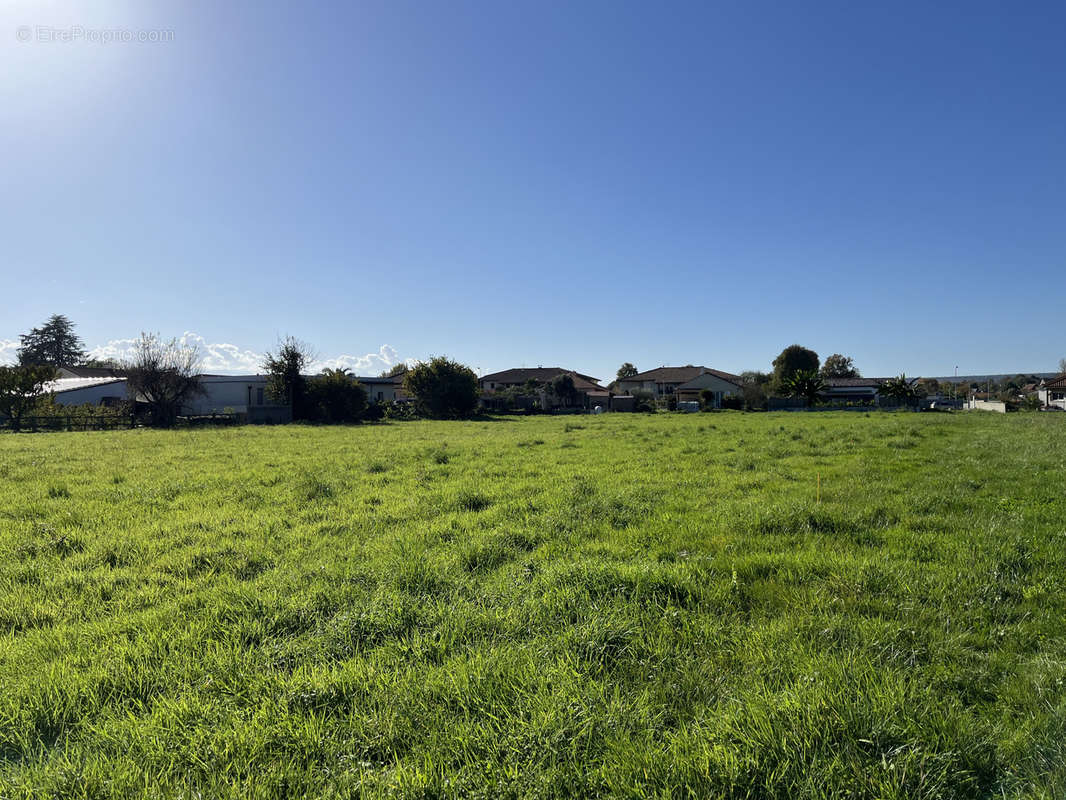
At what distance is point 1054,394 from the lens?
191 feet

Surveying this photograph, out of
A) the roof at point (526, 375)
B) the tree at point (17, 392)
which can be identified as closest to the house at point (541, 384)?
the roof at point (526, 375)

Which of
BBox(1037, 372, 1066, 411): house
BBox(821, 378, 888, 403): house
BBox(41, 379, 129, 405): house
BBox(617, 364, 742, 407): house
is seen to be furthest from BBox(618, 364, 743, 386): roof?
BBox(41, 379, 129, 405): house

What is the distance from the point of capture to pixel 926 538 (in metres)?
5.72

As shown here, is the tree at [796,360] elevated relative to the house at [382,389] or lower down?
elevated

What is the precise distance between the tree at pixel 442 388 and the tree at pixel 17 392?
24.3 metres

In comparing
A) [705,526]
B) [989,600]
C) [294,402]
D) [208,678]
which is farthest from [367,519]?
[294,402]

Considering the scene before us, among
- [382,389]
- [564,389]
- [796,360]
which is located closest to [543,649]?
[382,389]

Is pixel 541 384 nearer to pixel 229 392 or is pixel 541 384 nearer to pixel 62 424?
pixel 229 392

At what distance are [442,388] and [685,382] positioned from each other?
1612 inches

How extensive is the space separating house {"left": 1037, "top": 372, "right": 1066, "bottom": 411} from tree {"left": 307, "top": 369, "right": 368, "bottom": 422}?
68.1 metres

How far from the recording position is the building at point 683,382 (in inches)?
2633

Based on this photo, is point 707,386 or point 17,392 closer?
point 17,392

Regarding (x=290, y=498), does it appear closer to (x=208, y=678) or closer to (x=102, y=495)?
(x=102, y=495)

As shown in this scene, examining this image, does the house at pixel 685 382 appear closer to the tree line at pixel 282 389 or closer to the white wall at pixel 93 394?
the tree line at pixel 282 389
